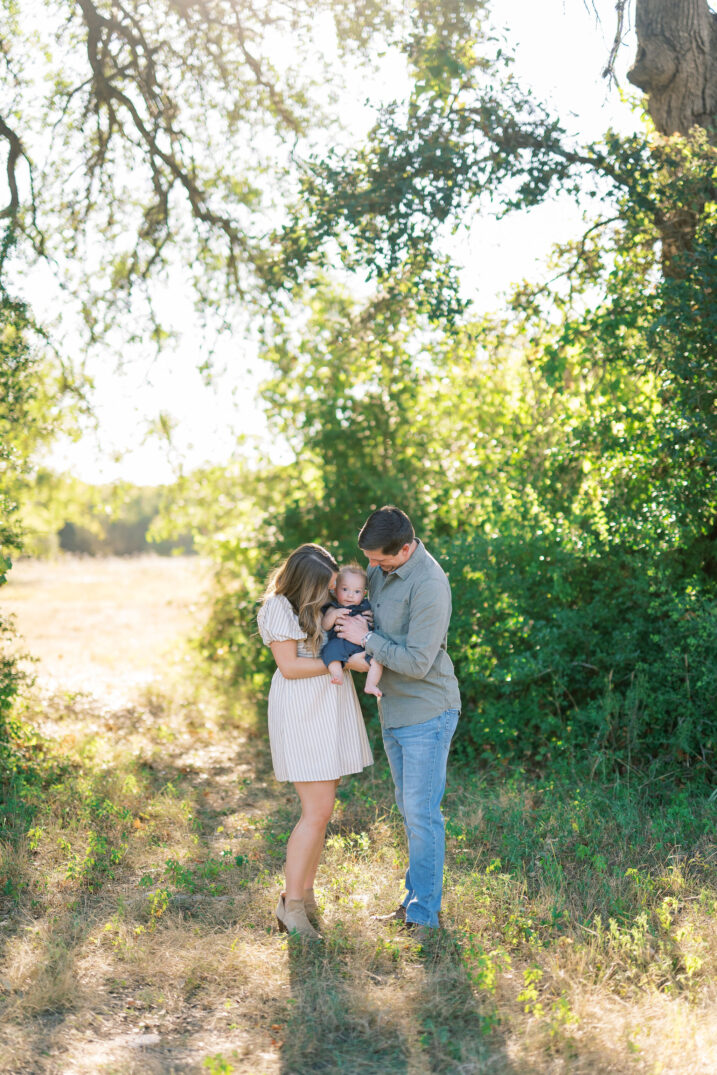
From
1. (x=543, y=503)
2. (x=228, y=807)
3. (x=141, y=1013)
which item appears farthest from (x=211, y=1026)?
(x=543, y=503)

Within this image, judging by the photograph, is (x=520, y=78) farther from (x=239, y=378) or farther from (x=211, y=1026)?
(x=211, y=1026)

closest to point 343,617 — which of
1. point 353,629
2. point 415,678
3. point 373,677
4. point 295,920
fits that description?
point 353,629

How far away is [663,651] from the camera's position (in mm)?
7242

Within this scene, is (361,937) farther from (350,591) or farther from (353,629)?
(350,591)

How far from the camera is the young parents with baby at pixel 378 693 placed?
14.5 feet

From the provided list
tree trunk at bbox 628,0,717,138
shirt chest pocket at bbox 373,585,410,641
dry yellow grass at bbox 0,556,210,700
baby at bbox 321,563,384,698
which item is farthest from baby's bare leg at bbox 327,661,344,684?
tree trunk at bbox 628,0,717,138

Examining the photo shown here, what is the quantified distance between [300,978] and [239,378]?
8124 millimetres

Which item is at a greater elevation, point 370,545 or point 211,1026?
point 370,545

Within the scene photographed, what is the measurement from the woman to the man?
0.20m

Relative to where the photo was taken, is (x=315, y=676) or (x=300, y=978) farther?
(x=315, y=676)

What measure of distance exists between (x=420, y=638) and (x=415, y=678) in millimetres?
270

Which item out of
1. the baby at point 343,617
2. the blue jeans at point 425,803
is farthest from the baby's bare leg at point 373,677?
the blue jeans at point 425,803

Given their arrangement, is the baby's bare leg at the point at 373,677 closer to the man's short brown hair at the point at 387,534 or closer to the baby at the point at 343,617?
the baby at the point at 343,617

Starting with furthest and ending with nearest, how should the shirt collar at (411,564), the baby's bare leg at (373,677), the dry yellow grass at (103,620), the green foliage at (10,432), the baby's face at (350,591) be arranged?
the dry yellow grass at (103,620), the green foliage at (10,432), the baby's face at (350,591), the shirt collar at (411,564), the baby's bare leg at (373,677)
